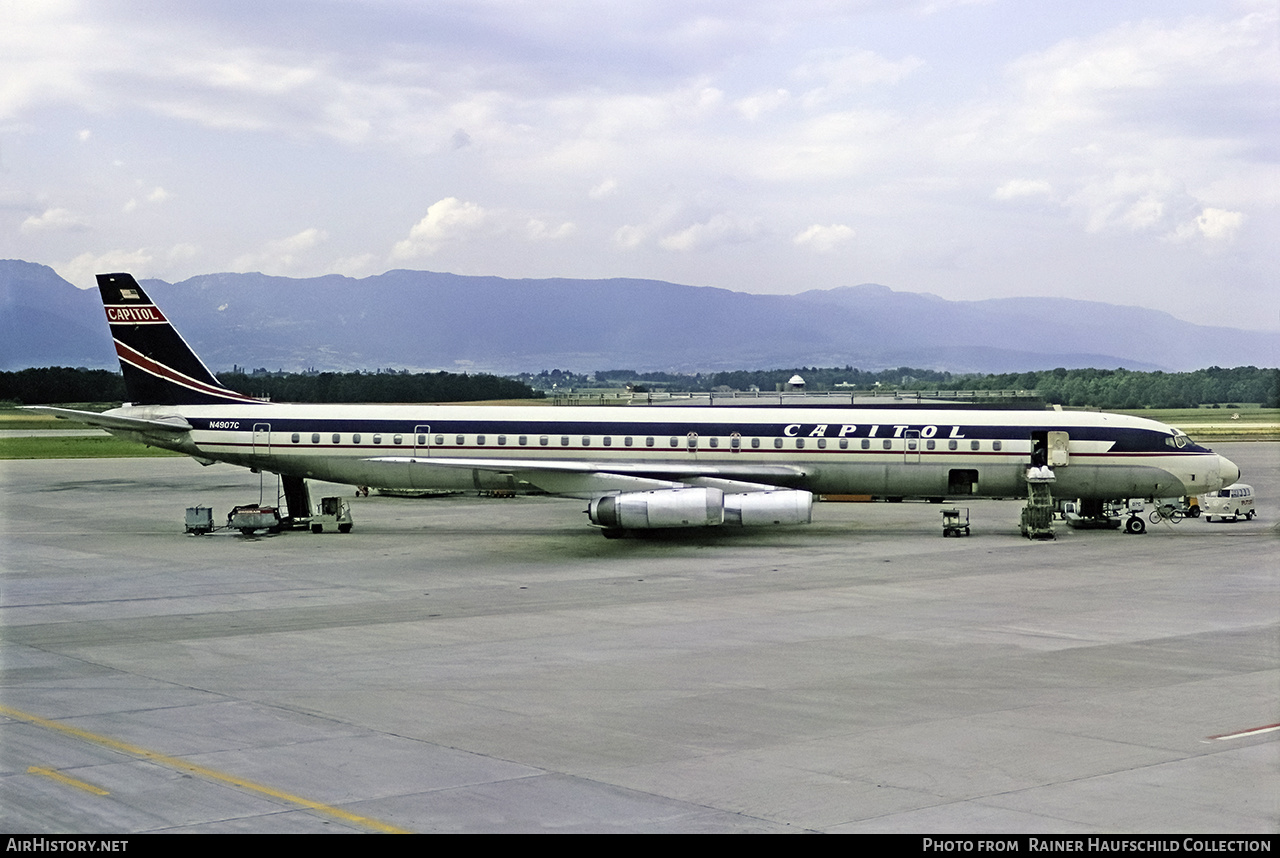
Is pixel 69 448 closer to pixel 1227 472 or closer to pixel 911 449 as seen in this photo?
pixel 911 449

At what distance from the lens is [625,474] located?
35.7 m

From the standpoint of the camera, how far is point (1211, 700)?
16.2m

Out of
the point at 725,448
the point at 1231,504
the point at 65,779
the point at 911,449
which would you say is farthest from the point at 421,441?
the point at 1231,504

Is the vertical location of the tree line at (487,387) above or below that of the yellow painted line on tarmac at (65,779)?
above

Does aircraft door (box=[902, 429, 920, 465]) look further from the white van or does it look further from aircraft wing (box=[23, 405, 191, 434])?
aircraft wing (box=[23, 405, 191, 434])

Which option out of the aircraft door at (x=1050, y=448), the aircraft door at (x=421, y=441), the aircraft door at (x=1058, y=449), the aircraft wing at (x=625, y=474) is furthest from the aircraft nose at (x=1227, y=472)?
the aircraft door at (x=421, y=441)

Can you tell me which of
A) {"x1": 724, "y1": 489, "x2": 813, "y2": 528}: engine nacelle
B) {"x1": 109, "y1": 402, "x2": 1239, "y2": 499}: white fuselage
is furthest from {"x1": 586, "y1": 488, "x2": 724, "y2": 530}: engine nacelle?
{"x1": 109, "y1": 402, "x2": 1239, "y2": 499}: white fuselage

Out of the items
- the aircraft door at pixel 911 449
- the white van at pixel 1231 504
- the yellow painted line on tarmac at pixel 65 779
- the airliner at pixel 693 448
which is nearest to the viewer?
the yellow painted line on tarmac at pixel 65 779

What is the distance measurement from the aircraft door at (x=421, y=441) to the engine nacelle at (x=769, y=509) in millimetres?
9672

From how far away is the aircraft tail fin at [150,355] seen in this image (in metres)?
39.3

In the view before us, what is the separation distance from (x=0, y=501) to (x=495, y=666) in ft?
118

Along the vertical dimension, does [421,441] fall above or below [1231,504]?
above

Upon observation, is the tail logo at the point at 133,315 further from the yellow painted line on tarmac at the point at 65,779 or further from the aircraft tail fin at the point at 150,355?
the yellow painted line on tarmac at the point at 65,779

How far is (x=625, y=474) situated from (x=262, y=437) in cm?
1127
